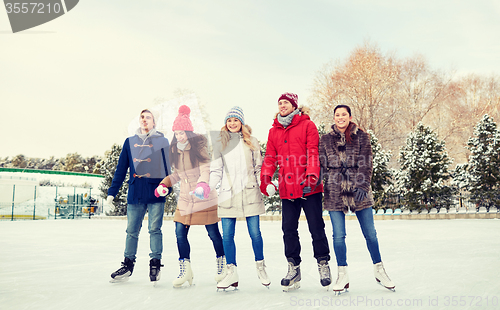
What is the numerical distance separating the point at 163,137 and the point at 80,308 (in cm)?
204

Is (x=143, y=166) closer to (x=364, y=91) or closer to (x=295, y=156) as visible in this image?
(x=295, y=156)

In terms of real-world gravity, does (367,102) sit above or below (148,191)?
above

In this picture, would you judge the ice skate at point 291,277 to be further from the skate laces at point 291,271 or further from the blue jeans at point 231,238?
the blue jeans at point 231,238

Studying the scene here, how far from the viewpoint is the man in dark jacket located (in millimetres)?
4488

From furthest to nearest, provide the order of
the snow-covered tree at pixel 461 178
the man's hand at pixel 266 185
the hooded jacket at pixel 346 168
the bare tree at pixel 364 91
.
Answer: the bare tree at pixel 364 91
the snow-covered tree at pixel 461 178
the man's hand at pixel 266 185
the hooded jacket at pixel 346 168

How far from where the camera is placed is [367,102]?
27031 mm

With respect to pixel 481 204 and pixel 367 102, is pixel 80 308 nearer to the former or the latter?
pixel 481 204

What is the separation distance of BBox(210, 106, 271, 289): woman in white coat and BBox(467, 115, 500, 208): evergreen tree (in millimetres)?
16077

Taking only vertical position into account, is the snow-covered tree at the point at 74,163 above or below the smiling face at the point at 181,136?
above

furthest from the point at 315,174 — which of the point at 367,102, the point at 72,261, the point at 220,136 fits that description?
the point at 367,102

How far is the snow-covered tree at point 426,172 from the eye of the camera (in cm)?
1767

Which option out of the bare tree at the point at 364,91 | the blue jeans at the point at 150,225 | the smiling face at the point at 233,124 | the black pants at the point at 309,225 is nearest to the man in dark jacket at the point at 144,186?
the blue jeans at the point at 150,225

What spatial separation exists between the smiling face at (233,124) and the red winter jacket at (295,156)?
40 cm

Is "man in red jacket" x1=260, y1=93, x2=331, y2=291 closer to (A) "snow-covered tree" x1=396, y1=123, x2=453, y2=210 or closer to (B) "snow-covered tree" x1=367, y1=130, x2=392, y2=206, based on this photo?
(B) "snow-covered tree" x1=367, y1=130, x2=392, y2=206
